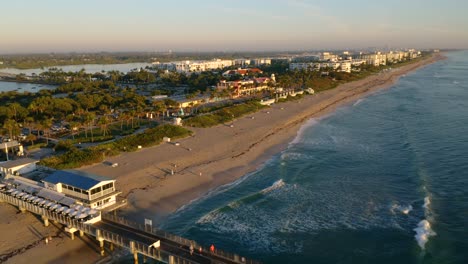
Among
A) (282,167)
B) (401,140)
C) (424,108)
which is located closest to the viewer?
(282,167)

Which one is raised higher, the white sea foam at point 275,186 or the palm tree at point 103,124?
the palm tree at point 103,124

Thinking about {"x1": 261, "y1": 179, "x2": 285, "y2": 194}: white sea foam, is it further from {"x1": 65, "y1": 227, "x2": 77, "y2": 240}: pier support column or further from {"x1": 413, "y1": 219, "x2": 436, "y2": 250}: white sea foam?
{"x1": 65, "y1": 227, "x2": 77, "y2": 240}: pier support column

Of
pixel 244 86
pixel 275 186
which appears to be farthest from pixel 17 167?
pixel 244 86

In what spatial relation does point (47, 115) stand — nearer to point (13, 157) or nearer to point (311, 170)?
point (13, 157)

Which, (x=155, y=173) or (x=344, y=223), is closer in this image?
(x=344, y=223)

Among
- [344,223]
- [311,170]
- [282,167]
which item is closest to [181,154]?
[282,167]

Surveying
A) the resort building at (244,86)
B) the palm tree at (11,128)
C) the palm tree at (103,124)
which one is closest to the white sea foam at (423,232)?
the palm tree at (103,124)

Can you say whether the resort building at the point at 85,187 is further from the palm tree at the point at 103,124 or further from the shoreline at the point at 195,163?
the palm tree at the point at 103,124
